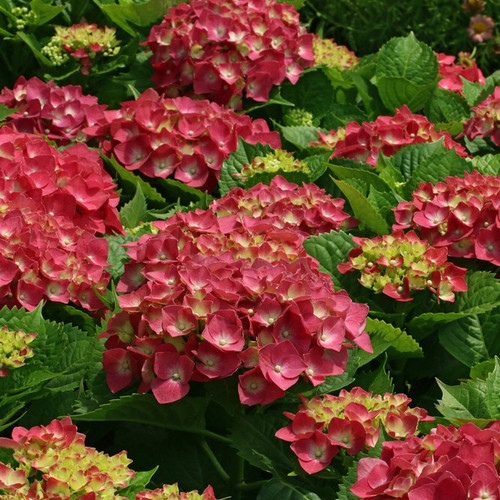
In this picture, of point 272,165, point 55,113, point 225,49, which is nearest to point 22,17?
point 55,113

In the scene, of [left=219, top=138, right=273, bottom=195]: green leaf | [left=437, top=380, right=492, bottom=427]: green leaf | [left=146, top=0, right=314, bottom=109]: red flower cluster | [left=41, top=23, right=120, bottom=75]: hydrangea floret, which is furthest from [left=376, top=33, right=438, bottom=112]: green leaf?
[left=437, top=380, right=492, bottom=427]: green leaf

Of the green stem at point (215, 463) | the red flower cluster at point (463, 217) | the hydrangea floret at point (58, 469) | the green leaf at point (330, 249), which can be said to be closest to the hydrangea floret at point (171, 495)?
the hydrangea floret at point (58, 469)

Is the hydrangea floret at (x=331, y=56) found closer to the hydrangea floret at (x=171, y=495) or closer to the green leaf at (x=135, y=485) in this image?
the green leaf at (x=135, y=485)

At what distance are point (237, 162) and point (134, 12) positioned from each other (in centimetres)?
117

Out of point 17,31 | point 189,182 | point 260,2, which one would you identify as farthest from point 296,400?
point 17,31

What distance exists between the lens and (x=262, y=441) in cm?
197

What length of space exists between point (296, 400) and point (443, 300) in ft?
1.74

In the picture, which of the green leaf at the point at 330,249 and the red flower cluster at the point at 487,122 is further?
the red flower cluster at the point at 487,122

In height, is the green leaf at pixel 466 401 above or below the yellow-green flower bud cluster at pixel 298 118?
above

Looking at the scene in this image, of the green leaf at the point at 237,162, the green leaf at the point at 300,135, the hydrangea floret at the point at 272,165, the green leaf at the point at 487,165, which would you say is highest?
the green leaf at the point at 487,165

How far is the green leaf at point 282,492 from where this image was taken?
1.87 m

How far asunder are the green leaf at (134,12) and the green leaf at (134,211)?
121 centimetres

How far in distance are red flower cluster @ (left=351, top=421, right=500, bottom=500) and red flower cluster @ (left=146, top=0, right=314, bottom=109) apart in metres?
2.01

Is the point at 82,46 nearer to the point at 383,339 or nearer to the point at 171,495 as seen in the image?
the point at 383,339
